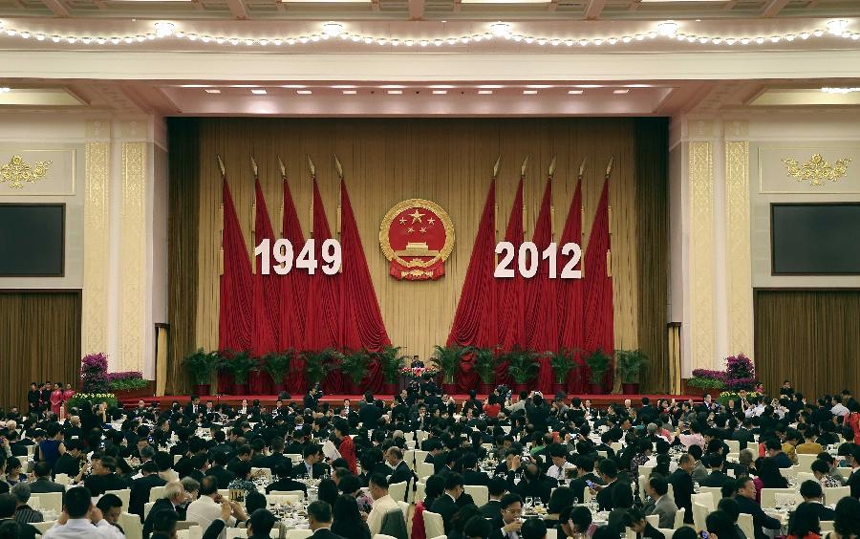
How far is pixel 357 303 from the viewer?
27.7 meters

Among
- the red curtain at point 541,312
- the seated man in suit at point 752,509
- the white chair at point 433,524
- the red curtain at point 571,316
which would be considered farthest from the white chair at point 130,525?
the red curtain at point 571,316

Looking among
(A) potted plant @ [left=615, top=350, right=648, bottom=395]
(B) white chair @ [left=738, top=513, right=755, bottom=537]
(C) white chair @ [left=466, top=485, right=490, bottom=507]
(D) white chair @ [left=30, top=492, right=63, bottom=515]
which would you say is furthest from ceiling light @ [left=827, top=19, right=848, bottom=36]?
(D) white chair @ [left=30, top=492, right=63, bottom=515]

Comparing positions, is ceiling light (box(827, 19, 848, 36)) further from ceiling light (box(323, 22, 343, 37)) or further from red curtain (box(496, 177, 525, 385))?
ceiling light (box(323, 22, 343, 37))

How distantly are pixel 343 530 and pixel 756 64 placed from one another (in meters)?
18.6

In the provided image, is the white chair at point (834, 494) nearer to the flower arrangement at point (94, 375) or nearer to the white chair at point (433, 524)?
the white chair at point (433, 524)

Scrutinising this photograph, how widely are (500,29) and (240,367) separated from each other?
33.8 feet

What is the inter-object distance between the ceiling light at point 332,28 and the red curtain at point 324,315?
6.07 meters

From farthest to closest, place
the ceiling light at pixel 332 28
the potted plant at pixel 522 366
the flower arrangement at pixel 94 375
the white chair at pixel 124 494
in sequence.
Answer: the potted plant at pixel 522 366, the flower arrangement at pixel 94 375, the ceiling light at pixel 332 28, the white chair at pixel 124 494

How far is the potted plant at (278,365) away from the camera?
26.6 meters

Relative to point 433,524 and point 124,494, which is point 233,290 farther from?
point 433,524

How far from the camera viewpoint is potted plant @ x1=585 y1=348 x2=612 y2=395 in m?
26.8

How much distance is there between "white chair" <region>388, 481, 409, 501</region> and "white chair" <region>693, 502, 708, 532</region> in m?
2.95

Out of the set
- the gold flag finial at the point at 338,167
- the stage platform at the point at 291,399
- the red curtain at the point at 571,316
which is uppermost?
the gold flag finial at the point at 338,167

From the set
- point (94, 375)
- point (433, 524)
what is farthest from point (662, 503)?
point (94, 375)
